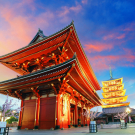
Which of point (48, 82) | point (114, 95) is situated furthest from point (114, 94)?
point (48, 82)

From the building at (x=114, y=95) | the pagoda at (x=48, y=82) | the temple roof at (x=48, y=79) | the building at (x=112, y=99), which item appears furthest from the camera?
the building at (x=114, y=95)

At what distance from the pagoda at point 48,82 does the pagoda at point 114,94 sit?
1518 inches

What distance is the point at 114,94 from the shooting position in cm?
5612

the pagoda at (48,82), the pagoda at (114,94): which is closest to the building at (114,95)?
the pagoda at (114,94)

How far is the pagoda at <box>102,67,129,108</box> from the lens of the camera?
54.3 meters

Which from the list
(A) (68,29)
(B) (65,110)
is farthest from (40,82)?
(A) (68,29)

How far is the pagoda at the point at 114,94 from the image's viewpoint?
54281 millimetres

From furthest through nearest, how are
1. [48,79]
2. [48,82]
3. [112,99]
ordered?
[112,99], [48,82], [48,79]

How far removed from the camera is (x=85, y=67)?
28.3 meters

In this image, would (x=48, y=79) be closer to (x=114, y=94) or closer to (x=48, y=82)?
(x=48, y=82)

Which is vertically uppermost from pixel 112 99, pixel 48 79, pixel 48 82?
pixel 48 79

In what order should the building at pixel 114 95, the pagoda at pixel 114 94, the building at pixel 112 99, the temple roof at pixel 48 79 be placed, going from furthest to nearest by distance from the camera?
the pagoda at pixel 114 94
the building at pixel 114 95
the building at pixel 112 99
the temple roof at pixel 48 79

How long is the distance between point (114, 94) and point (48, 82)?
4691 cm

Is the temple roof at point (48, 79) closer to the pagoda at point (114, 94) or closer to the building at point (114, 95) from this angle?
the building at point (114, 95)
